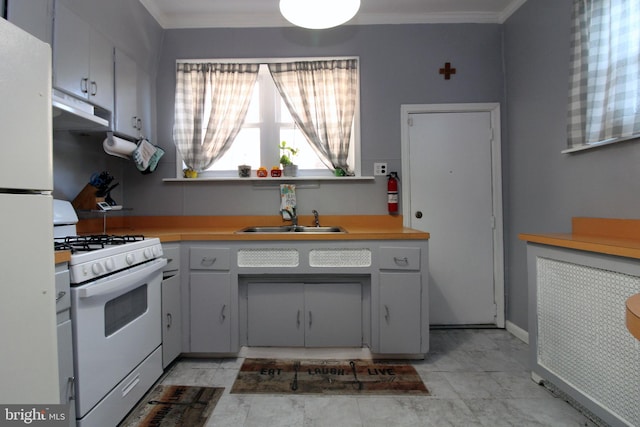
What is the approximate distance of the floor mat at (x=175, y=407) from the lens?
1.45m

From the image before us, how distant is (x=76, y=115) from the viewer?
1592 mm

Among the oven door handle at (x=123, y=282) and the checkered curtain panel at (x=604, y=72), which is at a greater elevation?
the checkered curtain panel at (x=604, y=72)

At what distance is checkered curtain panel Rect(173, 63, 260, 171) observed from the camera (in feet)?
8.17

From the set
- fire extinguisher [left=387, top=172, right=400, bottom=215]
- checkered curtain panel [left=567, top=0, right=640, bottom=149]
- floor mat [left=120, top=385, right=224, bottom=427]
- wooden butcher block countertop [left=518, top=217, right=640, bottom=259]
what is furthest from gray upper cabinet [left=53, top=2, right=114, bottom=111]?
checkered curtain panel [left=567, top=0, right=640, bottom=149]

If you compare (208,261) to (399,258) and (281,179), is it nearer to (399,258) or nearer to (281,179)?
(281,179)

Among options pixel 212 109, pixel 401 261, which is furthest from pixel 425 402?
pixel 212 109

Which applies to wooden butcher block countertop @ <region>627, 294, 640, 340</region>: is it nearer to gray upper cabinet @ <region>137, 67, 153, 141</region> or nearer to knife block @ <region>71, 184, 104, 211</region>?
knife block @ <region>71, 184, 104, 211</region>

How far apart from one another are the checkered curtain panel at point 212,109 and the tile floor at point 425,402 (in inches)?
62.7

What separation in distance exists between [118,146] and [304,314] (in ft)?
5.50

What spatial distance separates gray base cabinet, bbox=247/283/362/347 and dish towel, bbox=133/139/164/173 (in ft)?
4.05

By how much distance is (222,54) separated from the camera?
2547 millimetres

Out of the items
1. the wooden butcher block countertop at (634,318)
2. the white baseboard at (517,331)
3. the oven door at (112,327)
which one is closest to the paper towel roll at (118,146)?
the oven door at (112,327)

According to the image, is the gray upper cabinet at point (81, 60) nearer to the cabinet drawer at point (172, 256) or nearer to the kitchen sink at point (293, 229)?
the cabinet drawer at point (172, 256)

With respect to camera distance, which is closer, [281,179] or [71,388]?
[71,388]
